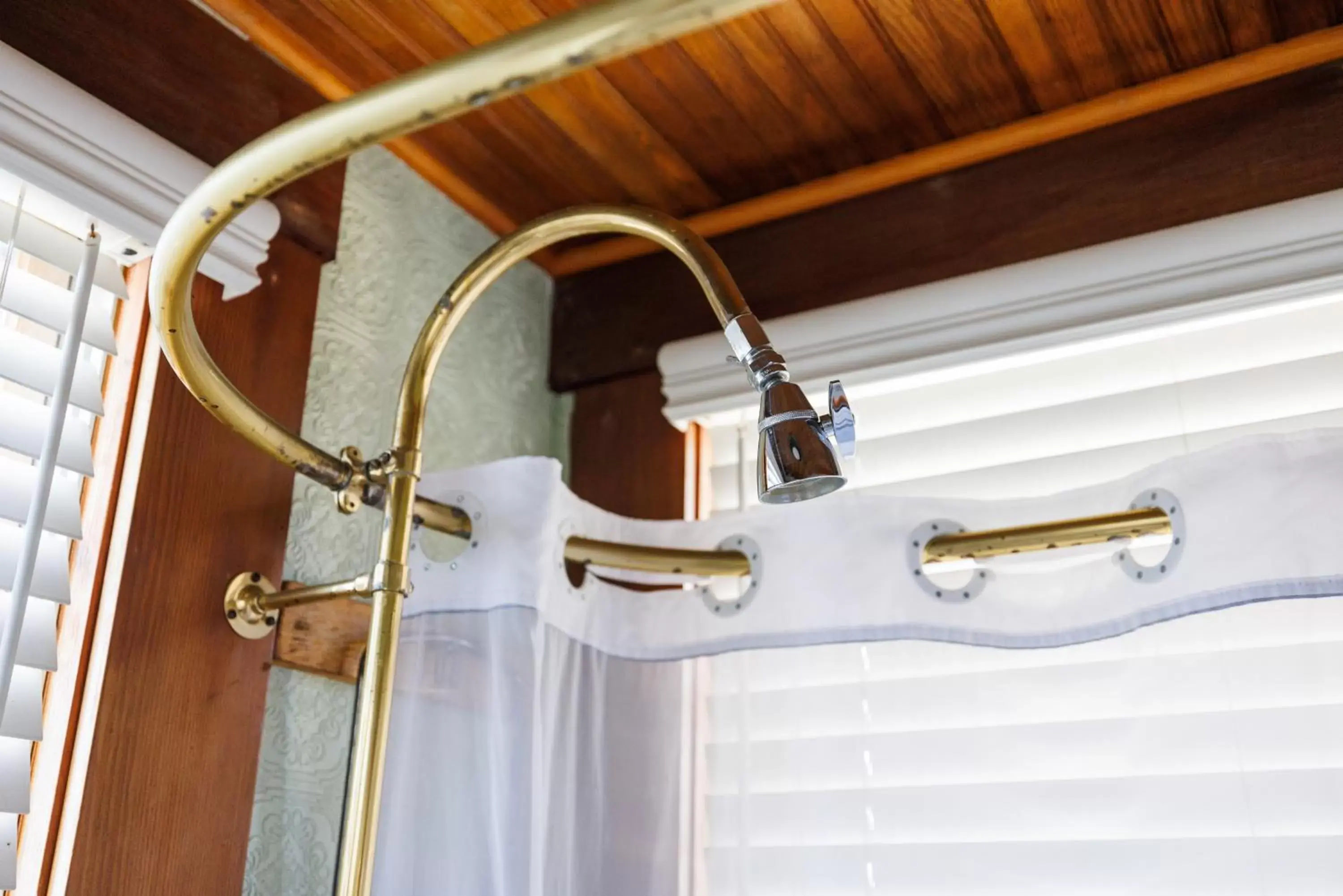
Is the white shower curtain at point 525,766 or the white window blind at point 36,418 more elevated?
the white window blind at point 36,418

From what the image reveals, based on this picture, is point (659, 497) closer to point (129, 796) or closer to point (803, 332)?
point (803, 332)

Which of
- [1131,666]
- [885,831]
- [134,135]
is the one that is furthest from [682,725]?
[134,135]

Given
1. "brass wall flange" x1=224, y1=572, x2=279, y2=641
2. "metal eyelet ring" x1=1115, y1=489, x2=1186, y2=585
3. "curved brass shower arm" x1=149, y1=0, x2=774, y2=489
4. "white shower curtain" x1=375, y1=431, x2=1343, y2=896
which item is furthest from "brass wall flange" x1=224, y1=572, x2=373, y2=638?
"metal eyelet ring" x1=1115, y1=489, x2=1186, y2=585

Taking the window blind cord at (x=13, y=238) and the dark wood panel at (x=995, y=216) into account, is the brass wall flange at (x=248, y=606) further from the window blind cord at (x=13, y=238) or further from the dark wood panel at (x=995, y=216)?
the dark wood panel at (x=995, y=216)

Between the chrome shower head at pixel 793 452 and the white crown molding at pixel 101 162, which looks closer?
the chrome shower head at pixel 793 452

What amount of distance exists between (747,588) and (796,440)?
41 cm

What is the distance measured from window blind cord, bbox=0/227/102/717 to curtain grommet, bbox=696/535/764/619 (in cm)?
55

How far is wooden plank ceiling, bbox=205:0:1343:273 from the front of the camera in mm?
1137

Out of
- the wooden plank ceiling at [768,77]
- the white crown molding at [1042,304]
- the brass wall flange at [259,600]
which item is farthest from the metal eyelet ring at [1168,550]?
the brass wall flange at [259,600]

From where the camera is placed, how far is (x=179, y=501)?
976 millimetres

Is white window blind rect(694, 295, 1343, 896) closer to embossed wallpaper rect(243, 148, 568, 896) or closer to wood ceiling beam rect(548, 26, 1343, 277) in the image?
wood ceiling beam rect(548, 26, 1343, 277)

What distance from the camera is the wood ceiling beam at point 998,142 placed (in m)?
1.18

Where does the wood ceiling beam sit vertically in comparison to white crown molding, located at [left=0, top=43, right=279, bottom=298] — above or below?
above

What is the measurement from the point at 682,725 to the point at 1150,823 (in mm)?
413
